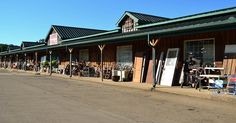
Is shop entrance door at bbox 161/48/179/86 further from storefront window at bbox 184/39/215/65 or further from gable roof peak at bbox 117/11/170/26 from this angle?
gable roof peak at bbox 117/11/170/26

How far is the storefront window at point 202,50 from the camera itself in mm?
17931

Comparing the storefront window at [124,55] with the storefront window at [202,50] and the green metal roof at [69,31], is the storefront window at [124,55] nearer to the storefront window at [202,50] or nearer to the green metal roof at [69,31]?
the storefront window at [202,50]

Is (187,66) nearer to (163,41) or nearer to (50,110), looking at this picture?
(163,41)

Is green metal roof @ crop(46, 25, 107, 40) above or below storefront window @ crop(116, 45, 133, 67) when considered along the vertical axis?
above

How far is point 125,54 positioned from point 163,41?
490 cm

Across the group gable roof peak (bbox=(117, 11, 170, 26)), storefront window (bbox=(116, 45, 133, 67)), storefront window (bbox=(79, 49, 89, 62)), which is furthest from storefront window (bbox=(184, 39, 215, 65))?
storefront window (bbox=(79, 49, 89, 62))

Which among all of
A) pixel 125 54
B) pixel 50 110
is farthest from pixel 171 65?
pixel 50 110

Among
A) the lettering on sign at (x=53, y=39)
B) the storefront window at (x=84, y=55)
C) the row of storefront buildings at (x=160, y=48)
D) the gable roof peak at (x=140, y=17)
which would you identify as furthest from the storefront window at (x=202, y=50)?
the lettering on sign at (x=53, y=39)

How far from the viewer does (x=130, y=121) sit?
9180mm

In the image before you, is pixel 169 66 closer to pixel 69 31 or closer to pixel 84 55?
pixel 84 55

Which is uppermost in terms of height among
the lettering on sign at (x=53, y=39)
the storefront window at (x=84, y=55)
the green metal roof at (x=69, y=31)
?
the green metal roof at (x=69, y=31)

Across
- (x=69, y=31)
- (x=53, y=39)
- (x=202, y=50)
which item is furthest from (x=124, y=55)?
(x=53, y=39)

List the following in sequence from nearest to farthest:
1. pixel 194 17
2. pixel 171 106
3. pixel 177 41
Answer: pixel 171 106, pixel 177 41, pixel 194 17

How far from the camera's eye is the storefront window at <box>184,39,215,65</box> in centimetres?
1793
